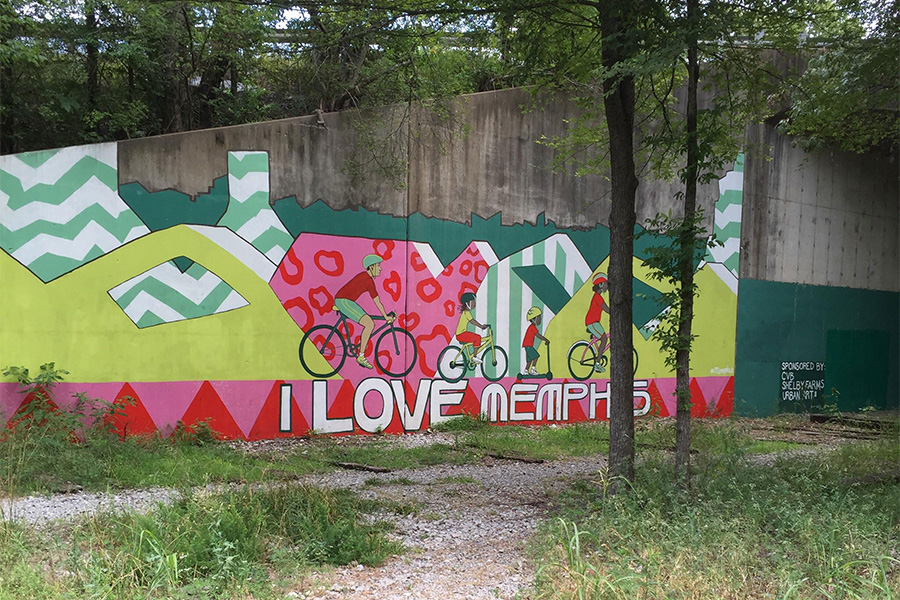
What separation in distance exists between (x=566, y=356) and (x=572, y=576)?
9936mm

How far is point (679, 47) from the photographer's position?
6273mm

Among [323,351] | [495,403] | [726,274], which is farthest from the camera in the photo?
[726,274]

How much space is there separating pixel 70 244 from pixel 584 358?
357 inches

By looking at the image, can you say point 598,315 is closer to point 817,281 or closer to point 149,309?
point 817,281

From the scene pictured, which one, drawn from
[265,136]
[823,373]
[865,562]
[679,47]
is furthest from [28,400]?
[823,373]

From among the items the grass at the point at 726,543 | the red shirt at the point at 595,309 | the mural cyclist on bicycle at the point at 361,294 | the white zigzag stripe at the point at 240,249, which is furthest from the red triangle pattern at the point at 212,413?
the red shirt at the point at 595,309

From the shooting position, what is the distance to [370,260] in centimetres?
1226

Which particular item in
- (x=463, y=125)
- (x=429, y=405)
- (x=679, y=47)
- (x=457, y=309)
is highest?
(x=463, y=125)

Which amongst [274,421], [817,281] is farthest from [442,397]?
[817,281]

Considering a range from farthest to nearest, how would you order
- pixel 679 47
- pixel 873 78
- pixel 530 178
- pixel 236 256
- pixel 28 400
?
1. pixel 530 178
2. pixel 236 256
3. pixel 28 400
4. pixel 873 78
5. pixel 679 47

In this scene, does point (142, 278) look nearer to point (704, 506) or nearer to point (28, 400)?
point (28, 400)

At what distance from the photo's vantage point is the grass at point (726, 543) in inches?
180

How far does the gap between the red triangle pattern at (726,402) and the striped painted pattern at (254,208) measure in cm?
990

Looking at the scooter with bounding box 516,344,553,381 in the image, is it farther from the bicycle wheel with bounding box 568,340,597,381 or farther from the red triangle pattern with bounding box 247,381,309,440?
the red triangle pattern with bounding box 247,381,309,440
